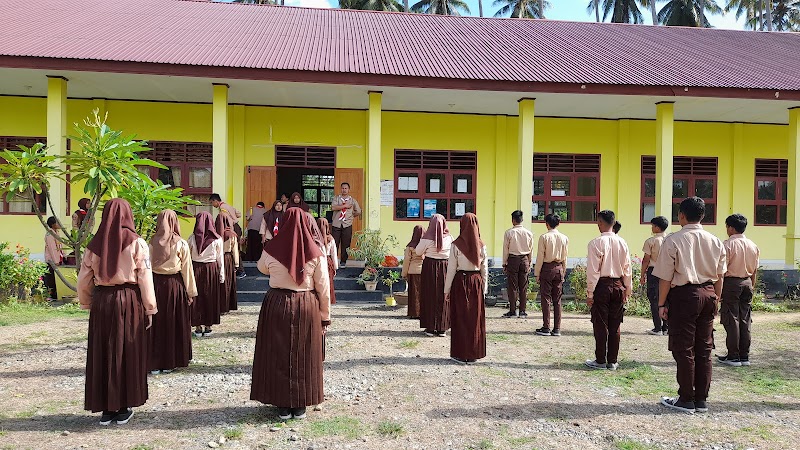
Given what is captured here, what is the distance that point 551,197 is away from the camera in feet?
42.5

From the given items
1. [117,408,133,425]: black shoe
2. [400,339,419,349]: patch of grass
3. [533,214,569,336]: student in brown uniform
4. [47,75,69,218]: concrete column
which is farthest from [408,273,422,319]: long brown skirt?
[47,75,69,218]: concrete column

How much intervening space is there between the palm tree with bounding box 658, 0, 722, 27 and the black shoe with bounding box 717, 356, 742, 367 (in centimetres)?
3197

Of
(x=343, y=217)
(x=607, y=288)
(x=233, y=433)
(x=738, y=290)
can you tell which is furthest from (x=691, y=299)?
(x=343, y=217)

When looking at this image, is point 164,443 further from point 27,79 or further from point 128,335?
point 27,79

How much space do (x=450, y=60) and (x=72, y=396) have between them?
29.8 feet

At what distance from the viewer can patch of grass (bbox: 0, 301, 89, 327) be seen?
8.08 metres

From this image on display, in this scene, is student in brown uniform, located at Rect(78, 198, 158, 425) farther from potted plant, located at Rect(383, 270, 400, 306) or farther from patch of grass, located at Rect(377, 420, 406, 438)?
potted plant, located at Rect(383, 270, 400, 306)

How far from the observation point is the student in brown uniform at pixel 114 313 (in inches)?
163

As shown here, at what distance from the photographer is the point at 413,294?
8688 mm

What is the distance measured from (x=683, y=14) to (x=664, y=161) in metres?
27.8

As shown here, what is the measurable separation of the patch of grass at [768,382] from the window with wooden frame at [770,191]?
8.82 meters

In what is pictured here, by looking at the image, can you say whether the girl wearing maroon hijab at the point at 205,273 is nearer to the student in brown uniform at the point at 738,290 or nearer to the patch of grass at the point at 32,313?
the patch of grass at the point at 32,313

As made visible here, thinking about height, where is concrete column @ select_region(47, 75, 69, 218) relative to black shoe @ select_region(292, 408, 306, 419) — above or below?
above

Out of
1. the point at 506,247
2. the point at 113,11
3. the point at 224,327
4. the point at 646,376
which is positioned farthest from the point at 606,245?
the point at 113,11
